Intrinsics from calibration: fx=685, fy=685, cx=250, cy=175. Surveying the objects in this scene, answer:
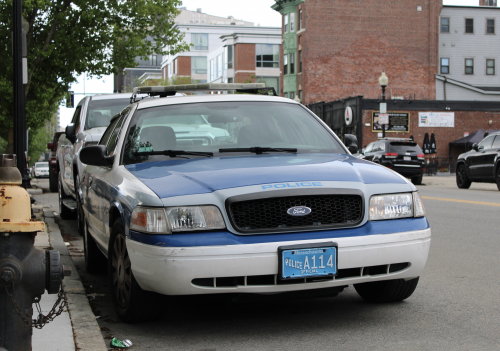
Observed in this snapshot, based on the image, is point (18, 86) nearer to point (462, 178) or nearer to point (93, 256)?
point (93, 256)

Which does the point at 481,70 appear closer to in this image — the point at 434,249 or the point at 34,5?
the point at 34,5

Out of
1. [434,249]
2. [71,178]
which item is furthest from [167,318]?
[71,178]

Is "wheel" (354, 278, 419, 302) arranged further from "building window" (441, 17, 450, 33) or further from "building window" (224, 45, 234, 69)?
"building window" (224, 45, 234, 69)

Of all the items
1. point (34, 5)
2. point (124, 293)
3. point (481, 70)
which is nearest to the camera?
point (124, 293)

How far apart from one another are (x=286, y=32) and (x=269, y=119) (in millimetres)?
49946

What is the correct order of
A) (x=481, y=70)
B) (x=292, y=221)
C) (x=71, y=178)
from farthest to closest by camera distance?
(x=481, y=70) < (x=71, y=178) < (x=292, y=221)

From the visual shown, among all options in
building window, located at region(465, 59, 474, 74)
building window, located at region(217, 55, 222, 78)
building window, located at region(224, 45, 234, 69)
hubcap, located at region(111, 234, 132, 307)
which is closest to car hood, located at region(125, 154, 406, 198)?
hubcap, located at region(111, 234, 132, 307)

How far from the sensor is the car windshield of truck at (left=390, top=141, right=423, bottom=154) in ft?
89.4

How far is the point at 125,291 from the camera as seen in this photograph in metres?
4.82

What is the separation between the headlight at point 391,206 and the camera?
4574 millimetres

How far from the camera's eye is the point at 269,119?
6.00 metres

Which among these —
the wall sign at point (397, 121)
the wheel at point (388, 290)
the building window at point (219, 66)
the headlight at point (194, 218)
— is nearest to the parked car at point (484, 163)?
the wheel at point (388, 290)

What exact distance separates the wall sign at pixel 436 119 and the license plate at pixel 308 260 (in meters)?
43.7


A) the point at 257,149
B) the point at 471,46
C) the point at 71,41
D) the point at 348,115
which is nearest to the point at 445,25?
the point at 471,46
